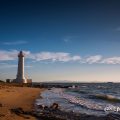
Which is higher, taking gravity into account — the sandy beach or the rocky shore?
the sandy beach

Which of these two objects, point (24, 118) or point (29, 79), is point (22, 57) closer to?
point (29, 79)

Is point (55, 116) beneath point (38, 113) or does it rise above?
beneath

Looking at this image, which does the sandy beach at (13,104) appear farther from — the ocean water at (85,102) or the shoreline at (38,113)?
the ocean water at (85,102)

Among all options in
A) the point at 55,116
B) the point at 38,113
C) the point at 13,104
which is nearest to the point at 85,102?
the point at 13,104

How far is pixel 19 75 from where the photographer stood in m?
72.1

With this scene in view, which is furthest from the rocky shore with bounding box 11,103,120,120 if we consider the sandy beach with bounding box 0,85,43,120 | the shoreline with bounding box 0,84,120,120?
the sandy beach with bounding box 0,85,43,120

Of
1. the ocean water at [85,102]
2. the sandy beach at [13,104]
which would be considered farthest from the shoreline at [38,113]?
the ocean water at [85,102]

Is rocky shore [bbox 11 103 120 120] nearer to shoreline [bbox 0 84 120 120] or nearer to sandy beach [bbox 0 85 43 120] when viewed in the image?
shoreline [bbox 0 84 120 120]

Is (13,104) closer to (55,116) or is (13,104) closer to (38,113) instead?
(38,113)

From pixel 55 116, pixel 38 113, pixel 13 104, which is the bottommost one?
pixel 55 116

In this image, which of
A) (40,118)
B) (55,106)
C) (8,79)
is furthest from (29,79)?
(40,118)

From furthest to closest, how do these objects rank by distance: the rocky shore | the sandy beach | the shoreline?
the rocky shore
the shoreline
the sandy beach

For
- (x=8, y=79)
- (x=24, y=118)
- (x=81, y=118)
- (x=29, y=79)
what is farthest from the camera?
(x=29, y=79)

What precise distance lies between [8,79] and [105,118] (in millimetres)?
75825
